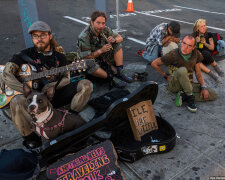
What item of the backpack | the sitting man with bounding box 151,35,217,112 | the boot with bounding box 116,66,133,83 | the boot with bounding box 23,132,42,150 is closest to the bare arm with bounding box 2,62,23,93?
the boot with bounding box 23,132,42,150

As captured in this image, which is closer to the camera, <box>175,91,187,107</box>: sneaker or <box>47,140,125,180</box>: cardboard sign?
<box>47,140,125,180</box>: cardboard sign

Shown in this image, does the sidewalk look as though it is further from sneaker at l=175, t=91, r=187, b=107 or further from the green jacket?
the green jacket

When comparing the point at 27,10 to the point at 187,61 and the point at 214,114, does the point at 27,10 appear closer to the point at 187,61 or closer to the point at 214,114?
the point at 187,61

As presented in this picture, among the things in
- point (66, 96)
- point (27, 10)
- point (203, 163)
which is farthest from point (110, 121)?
point (27, 10)

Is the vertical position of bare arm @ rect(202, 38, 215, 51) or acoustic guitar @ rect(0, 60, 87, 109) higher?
acoustic guitar @ rect(0, 60, 87, 109)

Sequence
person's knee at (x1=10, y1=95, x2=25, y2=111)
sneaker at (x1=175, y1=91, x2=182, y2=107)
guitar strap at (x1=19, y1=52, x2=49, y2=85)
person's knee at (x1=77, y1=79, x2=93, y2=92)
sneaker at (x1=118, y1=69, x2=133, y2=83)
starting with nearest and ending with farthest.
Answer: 1. person's knee at (x1=10, y1=95, x2=25, y2=111)
2. guitar strap at (x1=19, y1=52, x2=49, y2=85)
3. person's knee at (x1=77, y1=79, x2=93, y2=92)
4. sneaker at (x1=175, y1=91, x2=182, y2=107)
5. sneaker at (x1=118, y1=69, x2=133, y2=83)

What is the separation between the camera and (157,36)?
204 inches

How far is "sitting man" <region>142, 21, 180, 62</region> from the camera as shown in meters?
4.84

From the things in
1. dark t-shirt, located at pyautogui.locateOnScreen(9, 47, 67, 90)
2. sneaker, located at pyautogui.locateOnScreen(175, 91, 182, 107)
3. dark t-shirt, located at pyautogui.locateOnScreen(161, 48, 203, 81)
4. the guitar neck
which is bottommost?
sneaker, located at pyautogui.locateOnScreen(175, 91, 182, 107)

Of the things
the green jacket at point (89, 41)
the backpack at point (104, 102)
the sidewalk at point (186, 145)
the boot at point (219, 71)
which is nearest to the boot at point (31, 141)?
the sidewalk at point (186, 145)

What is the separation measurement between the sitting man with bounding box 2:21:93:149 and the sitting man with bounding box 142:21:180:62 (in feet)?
8.44

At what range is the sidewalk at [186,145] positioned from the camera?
256cm

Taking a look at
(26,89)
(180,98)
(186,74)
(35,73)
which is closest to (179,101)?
(180,98)

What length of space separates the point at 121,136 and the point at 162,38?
2941 mm
